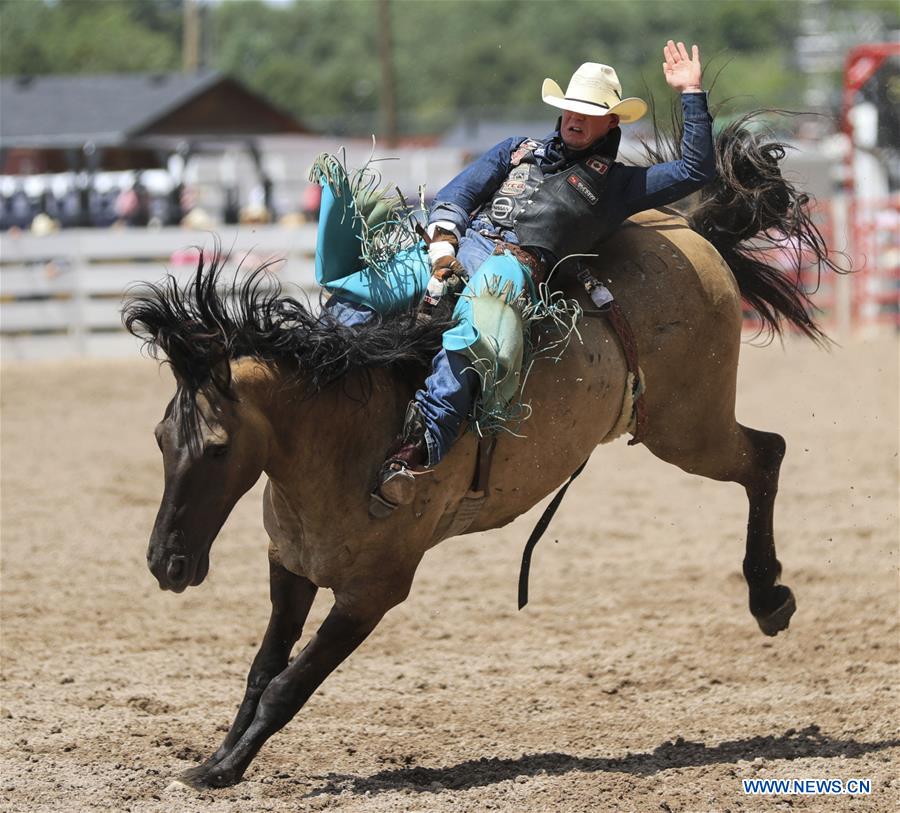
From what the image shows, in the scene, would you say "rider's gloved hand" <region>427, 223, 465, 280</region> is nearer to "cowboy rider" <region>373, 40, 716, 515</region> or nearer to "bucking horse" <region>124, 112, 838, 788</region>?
"cowboy rider" <region>373, 40, 716, 515</region>

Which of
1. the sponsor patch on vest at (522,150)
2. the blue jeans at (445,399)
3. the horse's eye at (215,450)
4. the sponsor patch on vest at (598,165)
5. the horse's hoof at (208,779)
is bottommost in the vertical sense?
the horse's hoof at (208,779)

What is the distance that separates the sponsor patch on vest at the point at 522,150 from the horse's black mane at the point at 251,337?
0.68m

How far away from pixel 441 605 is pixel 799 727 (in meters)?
1.98

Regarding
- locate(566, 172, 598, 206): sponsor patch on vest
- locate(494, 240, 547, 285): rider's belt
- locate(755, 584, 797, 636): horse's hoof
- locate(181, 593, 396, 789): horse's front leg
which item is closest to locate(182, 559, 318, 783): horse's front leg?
locate(181, 593, 396, 789): horse's front leg

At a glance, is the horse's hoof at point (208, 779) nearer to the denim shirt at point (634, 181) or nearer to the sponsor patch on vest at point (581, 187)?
the denim shirt at point (634, 181)

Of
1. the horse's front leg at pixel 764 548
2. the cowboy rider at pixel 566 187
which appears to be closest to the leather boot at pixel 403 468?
the cowboy rider at pixel 566 187

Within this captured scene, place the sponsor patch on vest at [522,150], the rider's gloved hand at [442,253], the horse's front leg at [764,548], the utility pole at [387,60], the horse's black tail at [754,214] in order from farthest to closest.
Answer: the utility pole at [387,60], the horse's front leg at [764,548], the horse's black tail at [754,214], the sponsor patch on vest at [522,150], the rider's gloved hand at [442,253]

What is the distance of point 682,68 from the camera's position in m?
4.16

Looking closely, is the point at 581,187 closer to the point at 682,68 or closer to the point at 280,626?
the point at 682,68

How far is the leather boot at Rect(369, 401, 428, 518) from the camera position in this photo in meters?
3.74

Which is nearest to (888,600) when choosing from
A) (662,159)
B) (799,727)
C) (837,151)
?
(799,727)

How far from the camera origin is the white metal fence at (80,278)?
538 inches

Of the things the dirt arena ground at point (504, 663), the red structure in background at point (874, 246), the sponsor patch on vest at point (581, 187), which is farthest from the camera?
the red structure in background at point (874, 246)

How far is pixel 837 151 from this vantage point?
19594 millimetres
